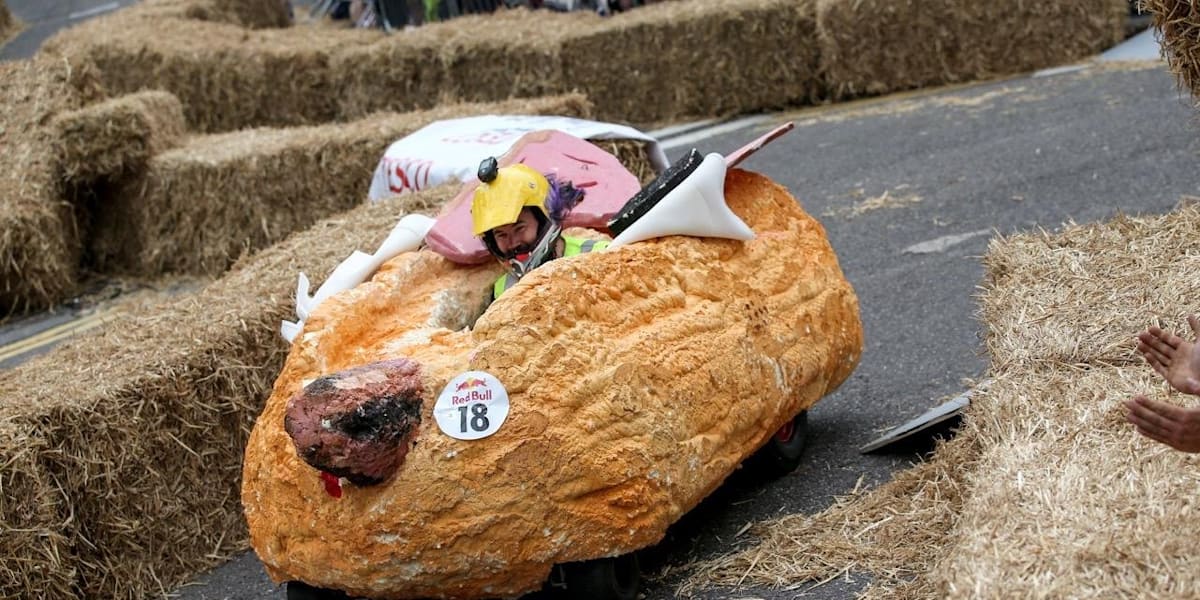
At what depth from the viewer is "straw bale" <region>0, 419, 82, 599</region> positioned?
553 centimetres

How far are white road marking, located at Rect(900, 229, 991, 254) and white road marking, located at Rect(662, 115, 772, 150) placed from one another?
14.5 ft

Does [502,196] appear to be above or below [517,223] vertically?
above

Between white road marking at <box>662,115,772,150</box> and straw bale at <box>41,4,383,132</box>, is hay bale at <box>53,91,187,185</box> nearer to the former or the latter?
straw bale at <box>41,4,383,132</box>

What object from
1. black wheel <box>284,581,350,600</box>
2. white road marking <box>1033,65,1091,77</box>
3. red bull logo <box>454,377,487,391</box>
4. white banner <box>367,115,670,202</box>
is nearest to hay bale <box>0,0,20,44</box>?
white banner <box>367,115,670,202</box>

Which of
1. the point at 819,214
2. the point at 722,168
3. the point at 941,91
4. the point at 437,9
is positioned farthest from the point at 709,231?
the point at 437,9

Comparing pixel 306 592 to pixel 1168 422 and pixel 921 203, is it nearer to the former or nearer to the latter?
pixel 1168 422

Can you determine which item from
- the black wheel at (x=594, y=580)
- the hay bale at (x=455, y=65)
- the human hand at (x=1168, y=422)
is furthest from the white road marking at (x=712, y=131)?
the human hand at (x=1168, y=422)

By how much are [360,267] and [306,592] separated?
1.41 metres

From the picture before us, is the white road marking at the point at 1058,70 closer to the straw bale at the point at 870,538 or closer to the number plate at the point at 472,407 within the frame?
the straw bale at the point at 870,538

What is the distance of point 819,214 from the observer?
9.85m

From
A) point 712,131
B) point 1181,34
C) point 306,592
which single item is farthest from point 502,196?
point 712,131

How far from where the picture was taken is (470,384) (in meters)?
4.73

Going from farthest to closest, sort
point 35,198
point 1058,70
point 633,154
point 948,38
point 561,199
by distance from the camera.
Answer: point 948,38, point 1058,70, point 35,198, point 633,154, point 561,199

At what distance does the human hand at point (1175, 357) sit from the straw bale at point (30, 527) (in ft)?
12.7
